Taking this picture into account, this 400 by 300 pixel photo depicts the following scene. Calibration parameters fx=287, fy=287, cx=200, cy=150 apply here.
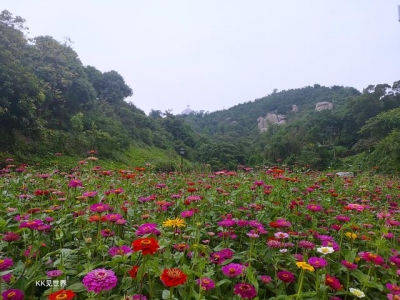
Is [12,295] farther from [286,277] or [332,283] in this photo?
[332,283]

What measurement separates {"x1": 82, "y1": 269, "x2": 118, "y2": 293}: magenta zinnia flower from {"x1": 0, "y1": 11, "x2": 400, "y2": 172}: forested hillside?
4255mm

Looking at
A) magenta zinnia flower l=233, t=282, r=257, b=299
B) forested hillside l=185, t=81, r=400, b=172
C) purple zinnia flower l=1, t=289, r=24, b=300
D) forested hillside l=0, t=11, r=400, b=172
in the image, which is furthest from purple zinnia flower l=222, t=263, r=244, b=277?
forested hillside l=185, t=81, r=400, b=172

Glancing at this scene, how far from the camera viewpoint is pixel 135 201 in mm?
2371

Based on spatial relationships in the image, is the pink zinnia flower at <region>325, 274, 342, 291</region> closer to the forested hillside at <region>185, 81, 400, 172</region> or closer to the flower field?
the flower field

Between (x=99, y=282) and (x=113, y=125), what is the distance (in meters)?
21.0

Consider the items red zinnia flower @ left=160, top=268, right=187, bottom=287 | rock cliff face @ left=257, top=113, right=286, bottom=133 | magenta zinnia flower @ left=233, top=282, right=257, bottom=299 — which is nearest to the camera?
red zinnia flower @ left=160, top=268, right=187, bottom=287

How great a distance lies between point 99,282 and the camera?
2.91 feet

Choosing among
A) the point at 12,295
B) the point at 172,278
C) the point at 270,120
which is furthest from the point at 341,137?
the point at 12,295

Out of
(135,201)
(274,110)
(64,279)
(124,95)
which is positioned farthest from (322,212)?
(274,110)

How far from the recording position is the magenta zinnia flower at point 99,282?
34.3 inches

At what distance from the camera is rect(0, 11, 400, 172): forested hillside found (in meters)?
10.7

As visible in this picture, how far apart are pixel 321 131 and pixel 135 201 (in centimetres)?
2932

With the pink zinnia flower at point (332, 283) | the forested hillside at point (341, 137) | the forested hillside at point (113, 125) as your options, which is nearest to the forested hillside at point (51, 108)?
the forested hillside at point (113, 125)

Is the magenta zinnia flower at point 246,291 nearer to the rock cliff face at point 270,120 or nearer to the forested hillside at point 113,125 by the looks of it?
the forested hillside at point 113,125
